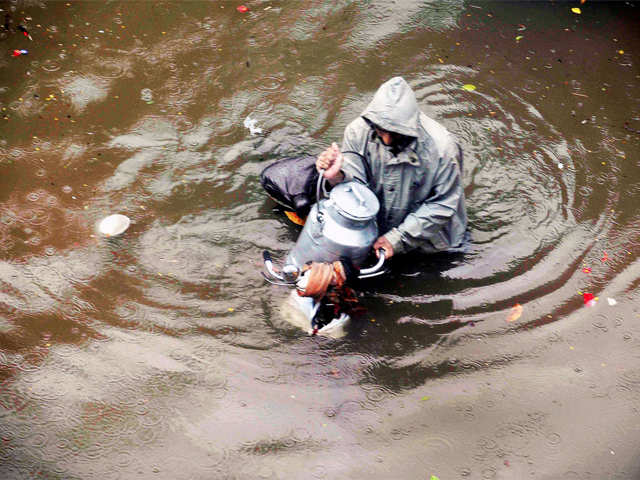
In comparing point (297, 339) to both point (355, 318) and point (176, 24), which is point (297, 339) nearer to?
point (355, 318)

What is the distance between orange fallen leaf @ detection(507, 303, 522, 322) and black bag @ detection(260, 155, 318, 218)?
1.79 m

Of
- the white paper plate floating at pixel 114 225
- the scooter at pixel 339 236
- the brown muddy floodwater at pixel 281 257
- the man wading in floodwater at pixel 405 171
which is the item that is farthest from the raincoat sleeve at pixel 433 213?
the white paper plate floating at pixel 114 225

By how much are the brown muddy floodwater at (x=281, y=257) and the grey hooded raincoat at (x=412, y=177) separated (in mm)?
596

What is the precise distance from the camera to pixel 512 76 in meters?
5.95

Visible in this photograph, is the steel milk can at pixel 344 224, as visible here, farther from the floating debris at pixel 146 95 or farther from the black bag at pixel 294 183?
the floating debris at pixel 146 95

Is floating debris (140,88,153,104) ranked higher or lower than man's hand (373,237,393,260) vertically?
lower

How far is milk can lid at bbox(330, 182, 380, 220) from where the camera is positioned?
330 cm

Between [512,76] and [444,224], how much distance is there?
9.84 feet

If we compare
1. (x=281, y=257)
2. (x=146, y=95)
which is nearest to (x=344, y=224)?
(x=281, y=257)

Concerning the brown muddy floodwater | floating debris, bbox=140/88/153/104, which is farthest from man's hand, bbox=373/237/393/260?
floating debris, bbox=140/88/153/104

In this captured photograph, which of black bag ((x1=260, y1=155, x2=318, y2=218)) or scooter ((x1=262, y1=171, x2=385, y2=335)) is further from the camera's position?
black bag ((x1=260, y1=155, x2=318, y2=218))

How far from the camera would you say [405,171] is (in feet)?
12.0

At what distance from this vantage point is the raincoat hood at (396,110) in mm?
3322

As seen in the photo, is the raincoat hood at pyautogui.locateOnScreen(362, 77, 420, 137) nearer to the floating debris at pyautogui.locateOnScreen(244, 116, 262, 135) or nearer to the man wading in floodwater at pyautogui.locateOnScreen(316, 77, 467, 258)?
the man wading in floodwater at pyautogui.locateOnScreen(316, 77, 467, 258)
